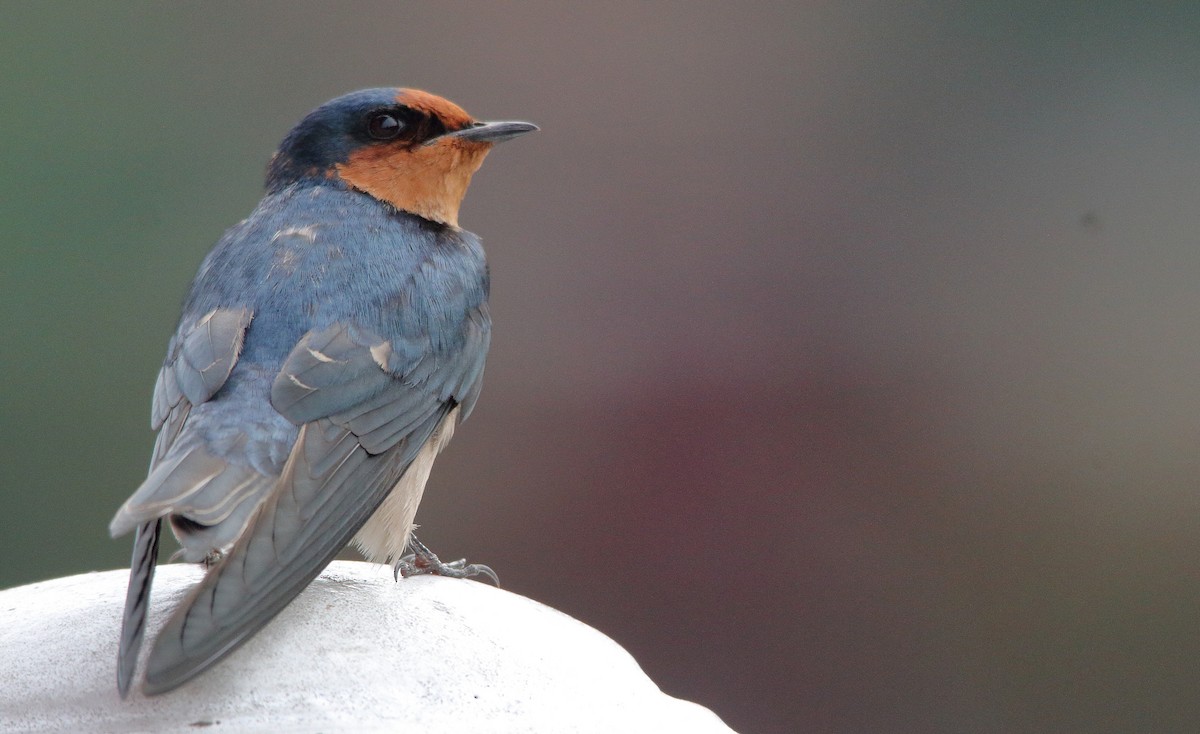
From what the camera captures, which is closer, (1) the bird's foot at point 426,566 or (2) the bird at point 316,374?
(2) the bird at point 316,374

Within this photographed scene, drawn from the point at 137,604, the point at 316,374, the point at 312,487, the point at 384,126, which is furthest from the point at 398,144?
the point at 137,604

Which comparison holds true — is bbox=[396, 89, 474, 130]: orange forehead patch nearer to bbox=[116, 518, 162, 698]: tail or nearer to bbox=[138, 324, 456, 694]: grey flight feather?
bbox=[138, 324, 456, 694]: grey flight feather

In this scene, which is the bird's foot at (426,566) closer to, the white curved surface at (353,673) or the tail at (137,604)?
the white curved surface at (353,673)

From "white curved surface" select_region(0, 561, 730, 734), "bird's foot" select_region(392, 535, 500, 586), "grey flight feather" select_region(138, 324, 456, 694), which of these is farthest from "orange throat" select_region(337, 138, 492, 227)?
"white curved surface" select_region(0, 561, 730, 734)

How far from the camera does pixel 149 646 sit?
1.19 metres

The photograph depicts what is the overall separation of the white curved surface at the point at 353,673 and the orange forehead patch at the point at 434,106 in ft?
2.46

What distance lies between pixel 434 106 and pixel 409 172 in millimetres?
100

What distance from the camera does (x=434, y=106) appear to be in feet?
6.19

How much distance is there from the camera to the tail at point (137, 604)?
3.57 feet

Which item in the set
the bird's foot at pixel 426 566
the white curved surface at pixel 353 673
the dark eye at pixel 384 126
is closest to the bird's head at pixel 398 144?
the dark eye at pixel 384 126

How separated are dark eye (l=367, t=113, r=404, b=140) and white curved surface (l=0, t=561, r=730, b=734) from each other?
73 centimetres

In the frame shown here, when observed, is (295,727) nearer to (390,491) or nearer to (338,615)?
(338,615)

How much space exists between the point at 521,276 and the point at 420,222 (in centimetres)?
114

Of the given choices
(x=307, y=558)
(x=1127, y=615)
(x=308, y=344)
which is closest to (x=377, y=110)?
(x=308, y=344)
